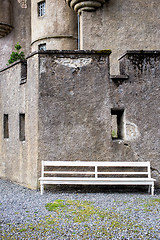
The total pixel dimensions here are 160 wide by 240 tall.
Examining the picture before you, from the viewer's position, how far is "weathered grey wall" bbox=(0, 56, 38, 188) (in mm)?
7984

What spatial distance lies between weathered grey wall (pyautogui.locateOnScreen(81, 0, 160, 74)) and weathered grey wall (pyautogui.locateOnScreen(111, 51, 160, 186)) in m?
5.11

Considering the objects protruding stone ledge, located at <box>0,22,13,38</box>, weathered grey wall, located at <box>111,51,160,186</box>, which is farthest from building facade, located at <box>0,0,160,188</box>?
protruding stone ledge, located at <box>0,22,13,38</box>

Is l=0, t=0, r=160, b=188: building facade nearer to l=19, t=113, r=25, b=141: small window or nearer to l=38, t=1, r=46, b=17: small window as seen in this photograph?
l=19, t=113, r=25, b=141: small window

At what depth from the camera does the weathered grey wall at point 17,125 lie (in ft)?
26.2

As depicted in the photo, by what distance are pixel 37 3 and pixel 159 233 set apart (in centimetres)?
1639

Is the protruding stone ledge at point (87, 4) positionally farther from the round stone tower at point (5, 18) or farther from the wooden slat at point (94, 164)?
the round stone tower at point (5, 18)

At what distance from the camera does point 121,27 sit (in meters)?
13.2

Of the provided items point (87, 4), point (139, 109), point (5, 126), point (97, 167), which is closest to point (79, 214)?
point (97, 167)

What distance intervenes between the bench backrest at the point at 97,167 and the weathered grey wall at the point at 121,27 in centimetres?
627

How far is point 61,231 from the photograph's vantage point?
15.3ft

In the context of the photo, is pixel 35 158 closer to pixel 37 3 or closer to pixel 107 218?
pixel 107 218

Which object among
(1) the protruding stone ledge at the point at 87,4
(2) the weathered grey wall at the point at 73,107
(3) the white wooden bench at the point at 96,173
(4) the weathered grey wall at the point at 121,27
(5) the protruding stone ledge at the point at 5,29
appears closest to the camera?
(3) the white wooden bench at the point at 96,173

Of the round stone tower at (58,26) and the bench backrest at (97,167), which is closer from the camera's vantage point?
the bench backrest at (97,167)

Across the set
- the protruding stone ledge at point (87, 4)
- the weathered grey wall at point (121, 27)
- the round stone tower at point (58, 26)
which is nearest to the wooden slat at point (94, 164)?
the weathered grey wall at point (121, 27)
